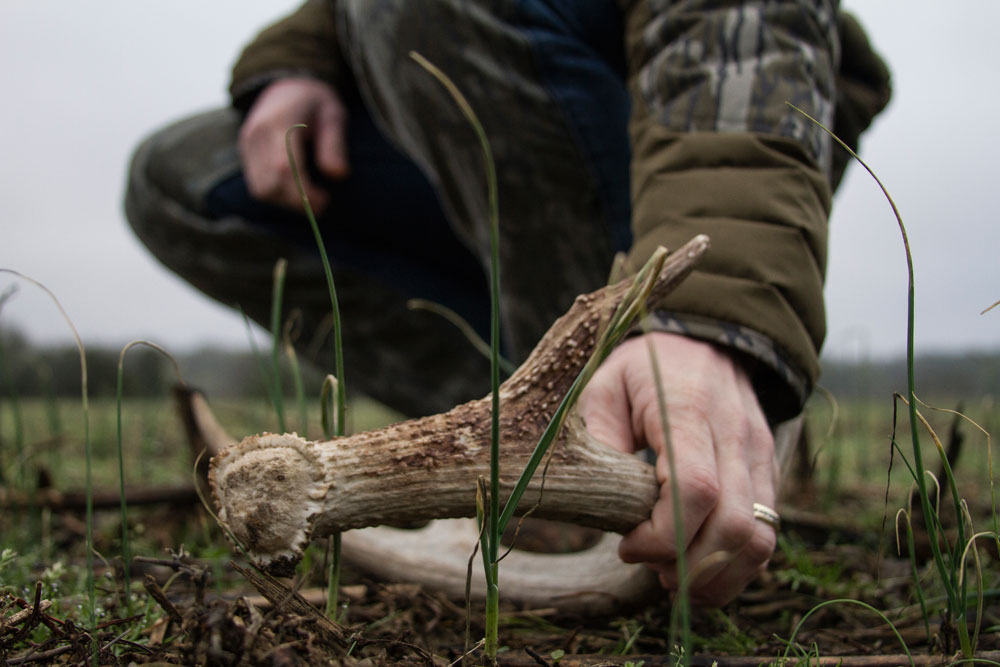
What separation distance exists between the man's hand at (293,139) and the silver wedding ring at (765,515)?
205 cm

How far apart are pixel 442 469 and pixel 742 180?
80cm

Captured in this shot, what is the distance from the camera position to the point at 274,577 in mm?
1017

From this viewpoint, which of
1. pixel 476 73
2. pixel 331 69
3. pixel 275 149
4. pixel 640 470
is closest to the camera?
pixel 640 470

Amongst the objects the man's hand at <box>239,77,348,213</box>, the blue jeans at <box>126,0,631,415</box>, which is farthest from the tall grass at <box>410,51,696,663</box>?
the man's hand at <box>239,77,348,213</box>

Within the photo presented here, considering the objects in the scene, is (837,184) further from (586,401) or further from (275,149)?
(275,149)

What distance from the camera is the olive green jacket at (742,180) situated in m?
1.26

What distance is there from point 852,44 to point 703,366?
137cm

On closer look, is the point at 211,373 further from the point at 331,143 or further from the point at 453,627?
the point at 453,627

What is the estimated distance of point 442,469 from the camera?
1010 mm

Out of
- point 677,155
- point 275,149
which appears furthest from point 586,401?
point 275,149

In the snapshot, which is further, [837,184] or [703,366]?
[837,184]

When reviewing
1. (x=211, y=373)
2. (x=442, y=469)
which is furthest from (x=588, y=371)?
(x=211, y=373)

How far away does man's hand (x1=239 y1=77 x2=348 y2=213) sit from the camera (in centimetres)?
265

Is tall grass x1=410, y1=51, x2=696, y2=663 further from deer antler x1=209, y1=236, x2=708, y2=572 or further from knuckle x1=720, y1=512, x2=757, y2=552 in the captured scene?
knuckle x1=720, y1=512, x2=757, y2=552
